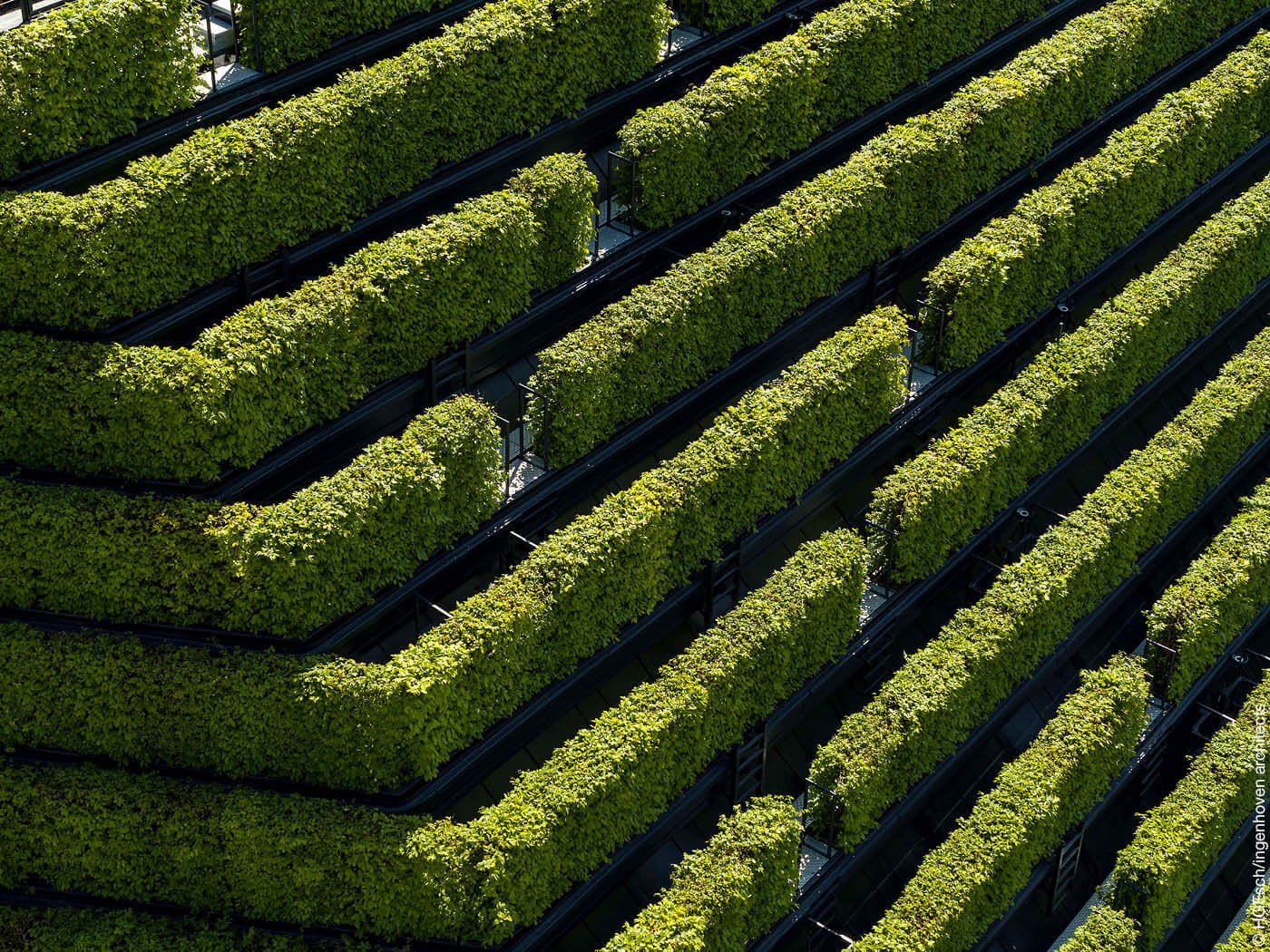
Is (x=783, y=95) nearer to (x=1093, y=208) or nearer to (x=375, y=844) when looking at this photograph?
(x=1093, y=208)

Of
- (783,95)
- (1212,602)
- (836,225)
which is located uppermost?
(783,95)

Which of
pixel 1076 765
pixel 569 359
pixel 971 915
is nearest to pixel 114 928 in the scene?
pixel 569 359

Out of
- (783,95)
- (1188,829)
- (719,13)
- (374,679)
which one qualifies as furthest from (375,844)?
(719,13)

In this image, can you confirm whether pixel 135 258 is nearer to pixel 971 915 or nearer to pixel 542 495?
pixel 542 495

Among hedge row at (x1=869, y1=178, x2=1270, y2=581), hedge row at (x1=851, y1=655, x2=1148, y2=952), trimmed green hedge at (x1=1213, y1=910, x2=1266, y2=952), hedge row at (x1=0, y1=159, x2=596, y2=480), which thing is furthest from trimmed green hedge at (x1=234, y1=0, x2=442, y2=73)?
trimmed green hedge at (x1=1213, y1=910, x2=1266, y2=952)

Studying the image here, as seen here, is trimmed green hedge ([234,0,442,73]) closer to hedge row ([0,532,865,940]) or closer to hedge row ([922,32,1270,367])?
hedge row ([0,532,865,940])

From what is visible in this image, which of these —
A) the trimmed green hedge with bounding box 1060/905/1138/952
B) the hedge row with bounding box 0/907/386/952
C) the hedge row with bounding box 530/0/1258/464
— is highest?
the hedge row with bounding box 530/0/1258/464
